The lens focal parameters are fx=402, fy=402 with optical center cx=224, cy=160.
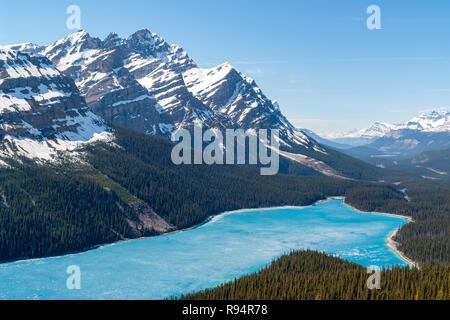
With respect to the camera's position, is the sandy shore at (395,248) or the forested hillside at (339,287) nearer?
the forested hillside at (339,287)

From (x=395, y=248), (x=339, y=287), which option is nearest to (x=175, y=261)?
(x=339, y=287)

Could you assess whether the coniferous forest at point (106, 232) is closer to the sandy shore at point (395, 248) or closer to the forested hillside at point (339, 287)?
the forested hillside at point (339, 287)

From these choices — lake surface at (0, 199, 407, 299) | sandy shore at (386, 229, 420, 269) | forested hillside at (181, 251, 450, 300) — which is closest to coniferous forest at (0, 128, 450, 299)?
forested hillside at (181, 251, 450, 300)

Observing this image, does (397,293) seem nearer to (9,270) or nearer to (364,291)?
(364,291)

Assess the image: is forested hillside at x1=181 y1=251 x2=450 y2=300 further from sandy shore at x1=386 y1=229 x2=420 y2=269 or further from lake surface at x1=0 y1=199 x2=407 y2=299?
sandy shore at x1=386 y1=229 x2=420 y2=269

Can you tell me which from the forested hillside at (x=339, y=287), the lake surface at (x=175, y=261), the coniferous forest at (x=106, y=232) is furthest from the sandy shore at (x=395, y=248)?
the forested hillside at (x=339, y=287)

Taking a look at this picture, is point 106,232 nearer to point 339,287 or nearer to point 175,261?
point 175,261

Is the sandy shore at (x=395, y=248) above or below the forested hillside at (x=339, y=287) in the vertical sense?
below

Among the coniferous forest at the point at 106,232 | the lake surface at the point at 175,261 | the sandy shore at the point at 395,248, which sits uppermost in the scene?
the coniferous forest at the point at 106,232
